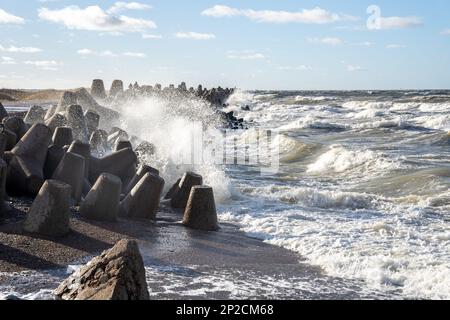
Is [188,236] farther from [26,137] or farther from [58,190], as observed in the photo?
[26,137]

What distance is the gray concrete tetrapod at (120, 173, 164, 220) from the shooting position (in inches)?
318

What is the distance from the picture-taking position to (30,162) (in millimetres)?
8375

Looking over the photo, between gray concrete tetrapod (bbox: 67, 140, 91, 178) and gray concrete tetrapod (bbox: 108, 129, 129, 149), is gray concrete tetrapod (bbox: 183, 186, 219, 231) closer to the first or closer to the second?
gray concrete tetrapod (bbox: 67, 140, 91, 178)

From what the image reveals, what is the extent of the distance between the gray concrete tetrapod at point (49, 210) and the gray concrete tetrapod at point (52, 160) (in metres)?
2.29

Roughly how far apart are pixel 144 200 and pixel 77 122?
5748 millimetres

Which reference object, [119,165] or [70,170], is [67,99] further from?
[70,170]

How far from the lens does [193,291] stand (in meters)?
5.24

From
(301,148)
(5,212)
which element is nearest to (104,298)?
(5,212)

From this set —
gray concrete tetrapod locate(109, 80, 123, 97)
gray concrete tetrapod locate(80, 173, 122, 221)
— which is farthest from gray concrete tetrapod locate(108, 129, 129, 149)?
gray concrete tetrapod locate(109, 80, 123, 97)

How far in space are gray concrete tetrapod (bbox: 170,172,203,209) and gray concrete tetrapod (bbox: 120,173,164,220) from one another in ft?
4.08

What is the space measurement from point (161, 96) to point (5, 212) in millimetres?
26154

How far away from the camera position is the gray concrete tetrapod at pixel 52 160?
345 inches

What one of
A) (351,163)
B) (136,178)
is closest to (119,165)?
(136,178)

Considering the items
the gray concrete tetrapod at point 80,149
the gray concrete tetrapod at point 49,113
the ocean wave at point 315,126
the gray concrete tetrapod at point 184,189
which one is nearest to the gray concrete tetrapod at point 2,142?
the gray concrete tetrapod at point 80,149
